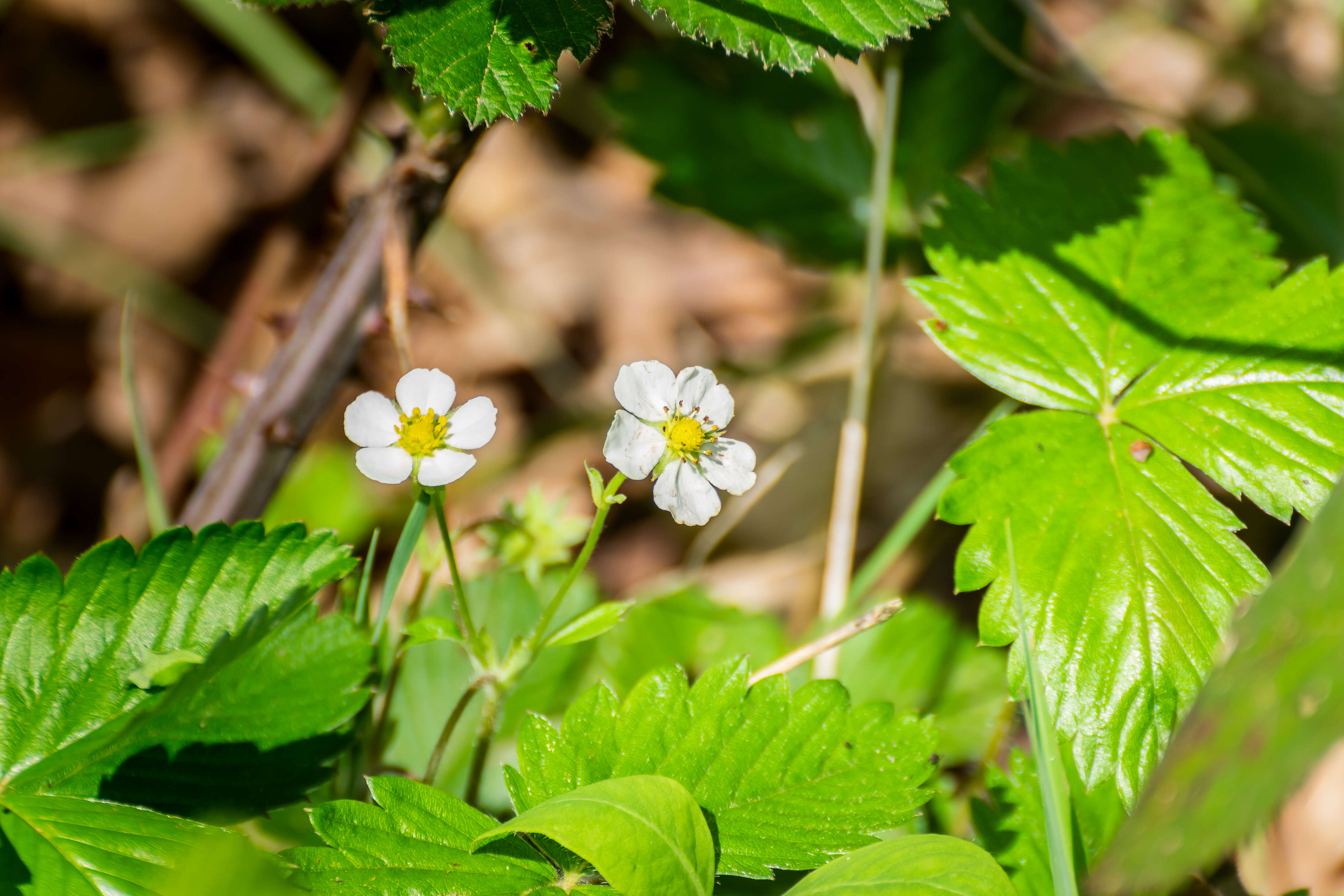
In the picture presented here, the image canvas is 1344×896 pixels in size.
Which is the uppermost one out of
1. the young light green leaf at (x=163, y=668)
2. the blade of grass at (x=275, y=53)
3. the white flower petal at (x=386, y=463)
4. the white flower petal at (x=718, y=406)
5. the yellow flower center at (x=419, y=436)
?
the blade of grass at (x=275, y=53)

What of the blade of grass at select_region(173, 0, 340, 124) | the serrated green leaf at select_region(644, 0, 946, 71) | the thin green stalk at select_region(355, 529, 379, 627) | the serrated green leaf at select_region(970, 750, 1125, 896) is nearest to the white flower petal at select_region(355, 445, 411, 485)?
the thin green stalk at select_region(355, 529, 379, 627)

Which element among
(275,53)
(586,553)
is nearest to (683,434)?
(586,553)

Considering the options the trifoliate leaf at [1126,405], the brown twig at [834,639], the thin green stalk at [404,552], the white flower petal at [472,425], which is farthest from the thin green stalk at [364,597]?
the trifoliate leaf at [1126,405]

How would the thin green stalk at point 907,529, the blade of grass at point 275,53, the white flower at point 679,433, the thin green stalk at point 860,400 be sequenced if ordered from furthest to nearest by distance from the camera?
the blade of grass at point 275,53
the thin green stalk at point 860,400
the thin green stalk at point 907,529
the white flower at point 679,433

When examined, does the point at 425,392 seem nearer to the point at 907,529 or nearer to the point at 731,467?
the point at 731,467

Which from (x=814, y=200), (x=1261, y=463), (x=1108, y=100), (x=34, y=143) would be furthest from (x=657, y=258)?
(x=1261, y=463)

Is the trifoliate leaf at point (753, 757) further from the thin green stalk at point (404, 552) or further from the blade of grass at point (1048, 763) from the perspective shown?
the thin green stalk at point (404, 552)

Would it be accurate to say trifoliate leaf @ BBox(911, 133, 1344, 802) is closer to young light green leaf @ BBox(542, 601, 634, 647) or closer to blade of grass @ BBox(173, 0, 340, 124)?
young light green leaf @ BBox(542, 601, 634, 647)
